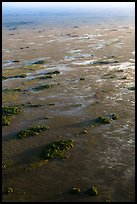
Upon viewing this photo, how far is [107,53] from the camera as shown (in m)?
55.3

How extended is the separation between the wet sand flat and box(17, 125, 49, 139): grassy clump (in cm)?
42

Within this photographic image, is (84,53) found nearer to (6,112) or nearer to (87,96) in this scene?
(87,96)

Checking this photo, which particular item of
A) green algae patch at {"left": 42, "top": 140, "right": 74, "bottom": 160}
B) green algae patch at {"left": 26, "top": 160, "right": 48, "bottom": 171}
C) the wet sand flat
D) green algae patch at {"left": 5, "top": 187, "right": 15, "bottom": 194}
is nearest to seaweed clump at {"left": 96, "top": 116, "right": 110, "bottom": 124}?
the wet sand flat

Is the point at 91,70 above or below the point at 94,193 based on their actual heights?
above

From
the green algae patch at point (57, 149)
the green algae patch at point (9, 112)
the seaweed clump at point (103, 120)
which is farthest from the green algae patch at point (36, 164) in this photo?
the green algae patch at point (9, 112)

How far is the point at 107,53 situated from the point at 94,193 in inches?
1577

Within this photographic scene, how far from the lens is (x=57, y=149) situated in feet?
72.9

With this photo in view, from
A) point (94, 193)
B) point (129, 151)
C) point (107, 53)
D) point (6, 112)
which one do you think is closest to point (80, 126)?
point (129, 151)

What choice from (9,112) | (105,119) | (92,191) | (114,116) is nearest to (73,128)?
(105,119)

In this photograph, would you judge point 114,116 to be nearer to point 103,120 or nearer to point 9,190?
point 103,120

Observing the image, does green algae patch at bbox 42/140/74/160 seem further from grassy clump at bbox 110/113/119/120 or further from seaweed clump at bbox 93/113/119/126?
grassy clump at bbox 110/113/119/120

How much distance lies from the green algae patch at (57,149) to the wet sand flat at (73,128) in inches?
Answer: 14.4

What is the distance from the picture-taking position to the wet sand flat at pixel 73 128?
18500 millimetres

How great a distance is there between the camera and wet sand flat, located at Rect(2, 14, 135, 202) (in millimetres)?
18500
